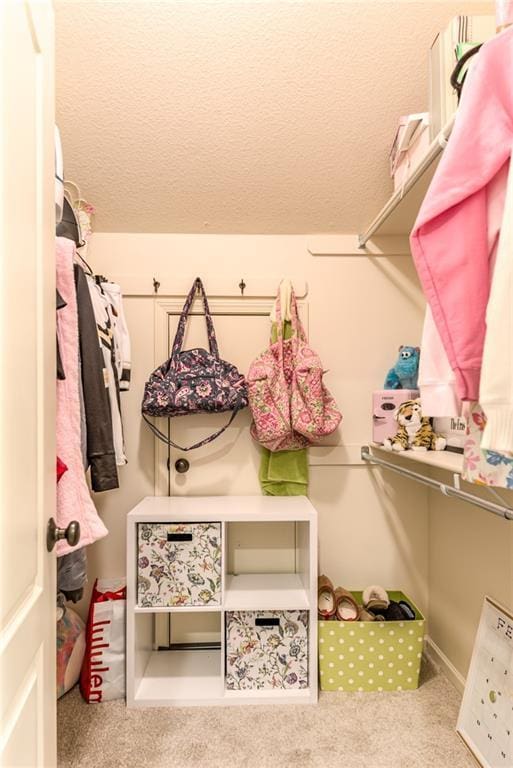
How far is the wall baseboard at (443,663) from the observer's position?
69.8 inches

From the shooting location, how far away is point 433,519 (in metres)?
2.12

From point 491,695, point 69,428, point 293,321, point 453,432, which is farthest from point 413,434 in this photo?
point 69,428

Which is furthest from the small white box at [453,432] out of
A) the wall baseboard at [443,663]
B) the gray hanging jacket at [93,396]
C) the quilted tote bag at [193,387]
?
the gray hanging jacket at [93,396]

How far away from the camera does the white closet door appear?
2.21ft

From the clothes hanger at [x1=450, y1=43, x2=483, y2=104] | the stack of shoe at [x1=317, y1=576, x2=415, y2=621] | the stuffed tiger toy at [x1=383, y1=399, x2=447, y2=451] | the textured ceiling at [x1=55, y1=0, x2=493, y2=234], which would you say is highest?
the textured ceiling at [x1=55, y1=0, x2=493, y2=234]

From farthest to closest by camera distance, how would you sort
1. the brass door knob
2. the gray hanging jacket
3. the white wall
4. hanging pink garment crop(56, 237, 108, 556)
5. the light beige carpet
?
the white wall → the light beige carpet → the gray hanging jacket → hanging pink garment crop(56, 237, 108, 556) → the brass door knob

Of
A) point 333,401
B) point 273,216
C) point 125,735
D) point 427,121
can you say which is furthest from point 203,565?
point 427,121

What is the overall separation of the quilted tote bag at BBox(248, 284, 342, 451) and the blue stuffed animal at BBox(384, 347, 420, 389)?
333mm

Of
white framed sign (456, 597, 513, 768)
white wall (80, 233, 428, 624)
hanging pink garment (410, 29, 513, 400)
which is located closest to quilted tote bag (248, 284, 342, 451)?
white wall (80, 233, 428, 624)

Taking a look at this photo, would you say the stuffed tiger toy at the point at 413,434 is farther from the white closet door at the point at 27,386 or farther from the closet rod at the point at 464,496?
the white closet door at the point at 27,386

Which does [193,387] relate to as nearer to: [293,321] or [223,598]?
[293,321]

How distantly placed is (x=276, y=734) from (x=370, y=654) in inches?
18.3

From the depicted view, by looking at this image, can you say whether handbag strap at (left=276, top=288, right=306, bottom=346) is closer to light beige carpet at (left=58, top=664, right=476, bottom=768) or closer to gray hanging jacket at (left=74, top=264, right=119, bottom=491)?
gray hanging jacket at (left=74, top=264, right=119, bottom=491)

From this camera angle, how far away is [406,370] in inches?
79.0
